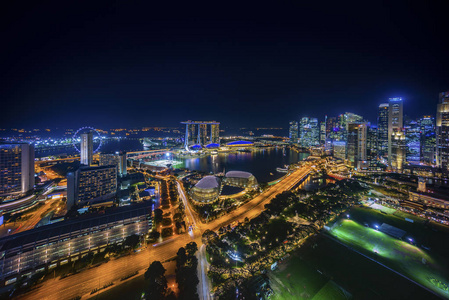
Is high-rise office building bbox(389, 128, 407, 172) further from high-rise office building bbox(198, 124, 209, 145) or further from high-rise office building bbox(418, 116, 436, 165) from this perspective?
high-rise office building bbox(198, 124, 209, 145)

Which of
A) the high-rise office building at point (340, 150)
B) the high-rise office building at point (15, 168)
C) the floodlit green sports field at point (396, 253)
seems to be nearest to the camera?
the floodlit green sports field at point (396, 253)

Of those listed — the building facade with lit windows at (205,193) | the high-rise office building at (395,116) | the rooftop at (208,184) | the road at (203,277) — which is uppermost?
the high-rise office building at (395,116)

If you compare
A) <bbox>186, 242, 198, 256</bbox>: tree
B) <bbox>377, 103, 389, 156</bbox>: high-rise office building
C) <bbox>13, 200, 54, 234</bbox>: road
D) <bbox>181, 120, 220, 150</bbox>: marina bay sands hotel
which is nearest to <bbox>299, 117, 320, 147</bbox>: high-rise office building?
<bbox>377, 103, 389, 156</bbox>: high-rise office building

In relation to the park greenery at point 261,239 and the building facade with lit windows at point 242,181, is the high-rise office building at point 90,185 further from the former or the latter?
the building facade with lit windows at point 242,181

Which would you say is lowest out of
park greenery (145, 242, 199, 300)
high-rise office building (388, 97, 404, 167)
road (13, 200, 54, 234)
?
park greenery (145, 242, 199, 300)

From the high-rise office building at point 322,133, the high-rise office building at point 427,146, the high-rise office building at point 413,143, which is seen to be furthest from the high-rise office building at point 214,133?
the high-rise office building at point 427,146

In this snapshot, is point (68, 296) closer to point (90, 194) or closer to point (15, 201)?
point (90, 194)
